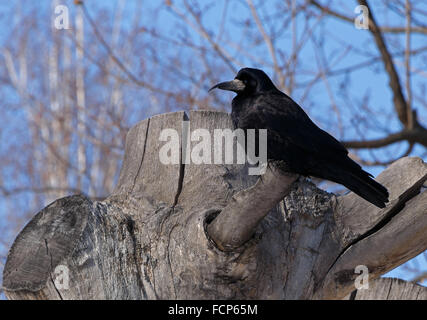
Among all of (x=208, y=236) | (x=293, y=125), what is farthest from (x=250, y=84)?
(x=208, y=236)

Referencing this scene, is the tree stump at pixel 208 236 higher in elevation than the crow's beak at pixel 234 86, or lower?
lower

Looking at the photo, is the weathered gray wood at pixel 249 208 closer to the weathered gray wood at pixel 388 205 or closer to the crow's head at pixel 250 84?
the weathered gray wood at pixel 388 205

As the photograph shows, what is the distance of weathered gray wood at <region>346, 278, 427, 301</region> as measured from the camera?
4.00 meters

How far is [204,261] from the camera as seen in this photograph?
10.3ft

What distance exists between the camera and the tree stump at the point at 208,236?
302cm

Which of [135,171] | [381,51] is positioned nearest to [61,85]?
[381,51]

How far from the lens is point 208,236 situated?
311 cm

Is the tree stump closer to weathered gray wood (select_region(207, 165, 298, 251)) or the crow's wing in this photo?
weathered gray wood (select_region(207, 165, 298, 251))

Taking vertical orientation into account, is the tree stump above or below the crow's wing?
below

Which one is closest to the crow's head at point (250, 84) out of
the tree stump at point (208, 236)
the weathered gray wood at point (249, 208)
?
the tree stump at point (208, 236)

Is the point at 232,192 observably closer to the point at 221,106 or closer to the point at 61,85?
the point at 221,106

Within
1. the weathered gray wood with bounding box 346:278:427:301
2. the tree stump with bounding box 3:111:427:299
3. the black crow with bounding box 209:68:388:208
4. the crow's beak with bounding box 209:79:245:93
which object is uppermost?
the crow's beak with bounding box 209:79:245:93

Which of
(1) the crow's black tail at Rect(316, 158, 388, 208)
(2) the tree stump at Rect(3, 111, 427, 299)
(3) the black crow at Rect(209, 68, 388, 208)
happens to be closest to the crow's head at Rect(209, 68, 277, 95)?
(3) the black crow at Rect(209, 68, 388, 208)

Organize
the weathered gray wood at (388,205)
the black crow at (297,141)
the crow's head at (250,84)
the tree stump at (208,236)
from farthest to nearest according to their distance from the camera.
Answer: the crow's head at (250,84) → the weathered gray wood at (388,205) → the black crow at (297,141) → the tree stump at (208,236)
